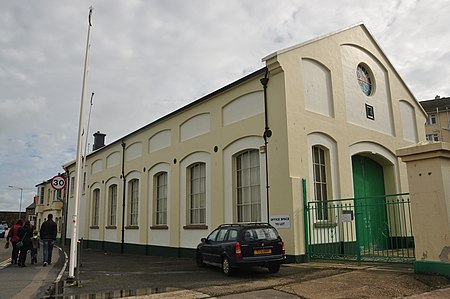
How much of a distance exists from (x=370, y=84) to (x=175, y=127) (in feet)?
30.2

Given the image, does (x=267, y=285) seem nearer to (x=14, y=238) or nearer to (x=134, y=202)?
(x=14, y=238)

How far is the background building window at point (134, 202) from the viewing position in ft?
74.5

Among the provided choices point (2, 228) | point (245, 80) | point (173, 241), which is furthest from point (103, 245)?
point (2, 228)

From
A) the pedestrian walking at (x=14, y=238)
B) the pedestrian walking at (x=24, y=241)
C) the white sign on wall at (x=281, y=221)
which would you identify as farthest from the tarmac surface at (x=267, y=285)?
the pedestrian walking at (x=14, y=238)

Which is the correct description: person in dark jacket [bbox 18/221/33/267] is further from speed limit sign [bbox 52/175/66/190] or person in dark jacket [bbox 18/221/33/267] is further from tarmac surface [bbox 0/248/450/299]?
speed limit sign [bbox 52/175/66/190]

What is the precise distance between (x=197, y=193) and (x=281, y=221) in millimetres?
5647

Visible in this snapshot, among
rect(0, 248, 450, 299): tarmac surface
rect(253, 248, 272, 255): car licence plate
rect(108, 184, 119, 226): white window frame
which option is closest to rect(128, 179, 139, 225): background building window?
rect(108, 184, 119, 226): white window frame

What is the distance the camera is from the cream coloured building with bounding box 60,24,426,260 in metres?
13.5

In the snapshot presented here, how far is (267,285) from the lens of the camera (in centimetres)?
920

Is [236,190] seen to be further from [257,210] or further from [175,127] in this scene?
[175,127]

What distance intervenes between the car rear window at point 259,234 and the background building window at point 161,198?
951cm

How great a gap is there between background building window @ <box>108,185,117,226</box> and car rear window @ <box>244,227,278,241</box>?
53.3 ft

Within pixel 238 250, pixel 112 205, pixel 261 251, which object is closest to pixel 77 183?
pixel 238 250

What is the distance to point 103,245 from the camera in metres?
25.9
